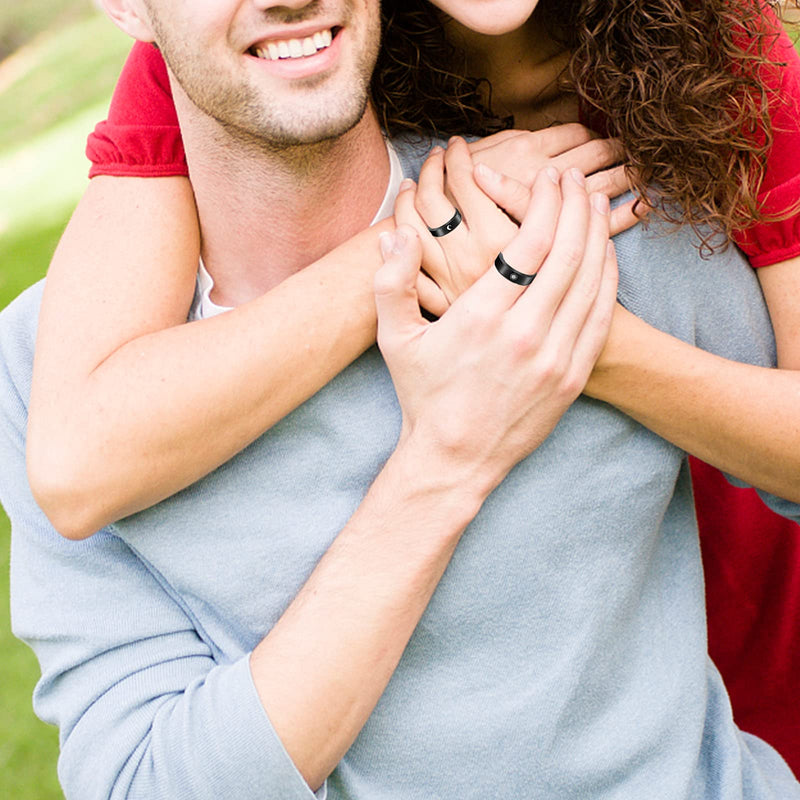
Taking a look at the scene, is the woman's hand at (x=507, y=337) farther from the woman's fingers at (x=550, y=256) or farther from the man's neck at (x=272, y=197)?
the man's neck at (x=272, y=197)

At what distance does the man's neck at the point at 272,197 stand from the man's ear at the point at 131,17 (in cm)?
13

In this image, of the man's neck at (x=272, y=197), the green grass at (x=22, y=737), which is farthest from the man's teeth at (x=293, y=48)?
the green grass at (x=22, y=737)

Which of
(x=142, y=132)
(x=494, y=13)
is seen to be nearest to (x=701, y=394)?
(x=494, y=13)

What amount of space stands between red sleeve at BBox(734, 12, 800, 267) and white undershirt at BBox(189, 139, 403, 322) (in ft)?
1.72

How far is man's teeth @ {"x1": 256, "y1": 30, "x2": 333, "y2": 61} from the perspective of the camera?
1.44 metres

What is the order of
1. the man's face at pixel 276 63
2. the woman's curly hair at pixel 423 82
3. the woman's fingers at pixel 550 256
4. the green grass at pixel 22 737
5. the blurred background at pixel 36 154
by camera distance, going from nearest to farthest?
the woman's fingers at pixel 550 256, the man's face at pixel 276 63, the woman's curly hair at pixel 423 82, the green grass at pixel 22 737, the blurred background at pixel 36 154

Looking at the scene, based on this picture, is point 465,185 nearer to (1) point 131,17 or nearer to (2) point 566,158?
(2) point 566,158

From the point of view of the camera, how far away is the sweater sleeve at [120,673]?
136 cm

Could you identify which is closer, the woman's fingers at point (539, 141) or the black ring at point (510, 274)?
the black ring at point (510, 274)

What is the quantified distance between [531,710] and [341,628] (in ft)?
1.03

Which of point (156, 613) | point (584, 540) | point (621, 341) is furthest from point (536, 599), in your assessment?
point (156, 613)

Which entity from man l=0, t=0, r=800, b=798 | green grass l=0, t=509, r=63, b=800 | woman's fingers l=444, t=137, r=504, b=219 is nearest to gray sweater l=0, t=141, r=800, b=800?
man l=0, t=0, r=800, b=798

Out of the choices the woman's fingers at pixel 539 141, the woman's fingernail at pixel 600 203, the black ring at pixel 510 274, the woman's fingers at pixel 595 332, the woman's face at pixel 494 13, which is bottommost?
the woman's fingers at pixel 595 332

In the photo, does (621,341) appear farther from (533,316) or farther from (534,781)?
(534,781)
